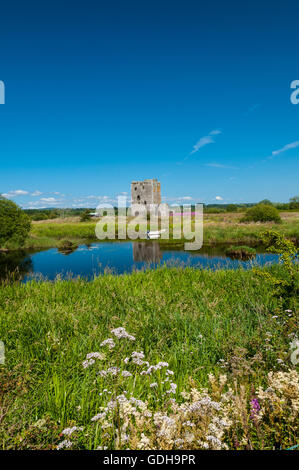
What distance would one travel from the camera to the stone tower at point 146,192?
80562 millimetres

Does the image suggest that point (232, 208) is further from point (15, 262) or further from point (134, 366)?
point (134, 366)

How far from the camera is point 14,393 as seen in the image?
9.20ft

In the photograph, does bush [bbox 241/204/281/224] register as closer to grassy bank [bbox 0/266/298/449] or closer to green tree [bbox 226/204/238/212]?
green tree [bbox 226/204/238/212]

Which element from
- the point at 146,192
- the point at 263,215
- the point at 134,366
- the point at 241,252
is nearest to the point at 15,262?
the point at 241,252

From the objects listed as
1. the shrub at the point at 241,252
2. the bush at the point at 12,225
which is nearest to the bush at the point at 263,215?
the shrub at the point at 241,252

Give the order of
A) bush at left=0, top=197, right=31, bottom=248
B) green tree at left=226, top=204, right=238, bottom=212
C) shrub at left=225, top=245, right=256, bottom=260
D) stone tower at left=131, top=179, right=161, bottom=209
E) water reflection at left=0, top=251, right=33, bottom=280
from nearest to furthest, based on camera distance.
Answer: water reflection at left=0, top=251, right=33, bottom=280 → shrub at left=225, top=245, right=256, bottom=260 → bush at left=0, top=197, right=31, bottom=248 → green tree at left=226, top=204, right=238, bottom=212 → stone tower at left=131, top=179, right=161, bottom=209

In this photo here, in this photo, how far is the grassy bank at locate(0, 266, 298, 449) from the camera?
1.98 metres

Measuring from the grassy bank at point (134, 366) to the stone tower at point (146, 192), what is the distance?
75.4 metres

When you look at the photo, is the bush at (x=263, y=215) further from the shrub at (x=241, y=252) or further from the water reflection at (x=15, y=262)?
the water reflection at (x=15, y=262)

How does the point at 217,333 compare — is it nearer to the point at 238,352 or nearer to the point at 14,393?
the point at 238,352

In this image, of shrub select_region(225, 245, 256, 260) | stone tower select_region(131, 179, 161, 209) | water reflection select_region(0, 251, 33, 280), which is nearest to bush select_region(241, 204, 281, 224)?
shrub select_region(225, 245, 256, 260)

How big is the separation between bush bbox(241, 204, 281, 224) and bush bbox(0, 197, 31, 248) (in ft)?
121

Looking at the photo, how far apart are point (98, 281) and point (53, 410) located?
637 cm

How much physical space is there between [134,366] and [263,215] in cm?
4697
